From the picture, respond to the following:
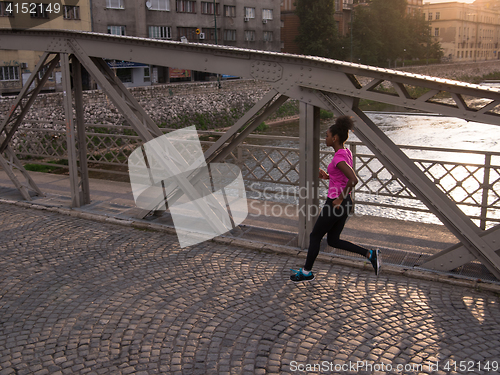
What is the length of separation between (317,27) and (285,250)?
55838 mm

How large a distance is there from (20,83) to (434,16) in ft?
312

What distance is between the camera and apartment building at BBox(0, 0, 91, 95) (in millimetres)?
37312

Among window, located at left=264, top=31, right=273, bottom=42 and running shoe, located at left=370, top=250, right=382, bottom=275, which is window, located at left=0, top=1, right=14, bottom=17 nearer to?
window, located at left=264, top=31, right=273, bottom=42

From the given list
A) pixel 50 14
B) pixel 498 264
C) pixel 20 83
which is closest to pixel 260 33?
pixel 50 14

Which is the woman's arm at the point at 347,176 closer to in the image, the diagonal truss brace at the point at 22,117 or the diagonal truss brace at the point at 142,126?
the diagonal truss brace at the point at 142,126

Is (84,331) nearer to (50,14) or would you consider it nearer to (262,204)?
(262,204)

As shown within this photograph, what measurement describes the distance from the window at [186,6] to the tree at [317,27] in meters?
13.6

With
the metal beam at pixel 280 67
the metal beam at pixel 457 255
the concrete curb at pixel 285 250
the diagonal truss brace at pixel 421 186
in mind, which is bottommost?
the concrete curb at pixel 285 250

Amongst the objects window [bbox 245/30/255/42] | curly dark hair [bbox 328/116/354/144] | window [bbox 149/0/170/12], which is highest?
window [bbox 149/0/170/12]

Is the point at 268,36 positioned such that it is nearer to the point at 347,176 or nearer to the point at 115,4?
the point at 115,4

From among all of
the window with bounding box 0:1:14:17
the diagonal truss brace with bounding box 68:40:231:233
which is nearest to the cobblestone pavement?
the diagonal truss brace with bounding box 68:40:231:233

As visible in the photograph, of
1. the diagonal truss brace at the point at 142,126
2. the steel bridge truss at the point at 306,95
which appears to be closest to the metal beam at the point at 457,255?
the steel bridge truss at the point at 306,95

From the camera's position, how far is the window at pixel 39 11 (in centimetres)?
3981

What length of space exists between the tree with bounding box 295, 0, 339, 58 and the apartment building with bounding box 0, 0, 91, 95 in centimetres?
2632
